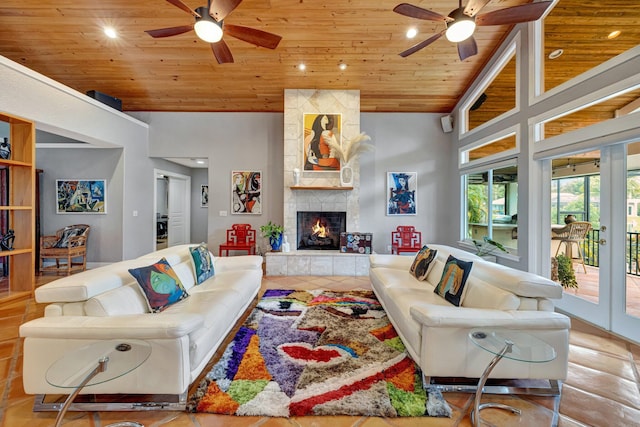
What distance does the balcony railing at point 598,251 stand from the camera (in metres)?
2.60

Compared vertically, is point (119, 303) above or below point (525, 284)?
below

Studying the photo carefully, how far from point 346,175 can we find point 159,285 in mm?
3630

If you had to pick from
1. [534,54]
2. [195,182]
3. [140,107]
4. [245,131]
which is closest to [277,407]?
[534,54]

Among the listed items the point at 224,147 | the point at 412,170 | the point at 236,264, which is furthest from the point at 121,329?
the point at 412,170

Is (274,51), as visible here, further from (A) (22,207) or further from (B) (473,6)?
(A) (22,207)

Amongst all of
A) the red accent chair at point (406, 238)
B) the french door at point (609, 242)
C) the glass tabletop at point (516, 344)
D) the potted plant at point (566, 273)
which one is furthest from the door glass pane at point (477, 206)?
the glass tabletop at point (516, 344)

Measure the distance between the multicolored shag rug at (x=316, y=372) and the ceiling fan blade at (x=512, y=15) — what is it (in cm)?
310

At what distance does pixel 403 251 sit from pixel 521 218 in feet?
6.66

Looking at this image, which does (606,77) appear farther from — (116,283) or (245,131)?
(245,131)

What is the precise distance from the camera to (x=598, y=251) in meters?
2.82

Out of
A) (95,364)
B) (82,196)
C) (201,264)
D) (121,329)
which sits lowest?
(95,364)

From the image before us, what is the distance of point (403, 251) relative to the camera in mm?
5227

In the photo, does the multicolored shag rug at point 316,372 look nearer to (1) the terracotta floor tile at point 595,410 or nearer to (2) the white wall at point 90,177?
(1) the terracotta floor tile at point 595,410

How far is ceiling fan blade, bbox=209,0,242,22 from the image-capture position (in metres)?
2.22
